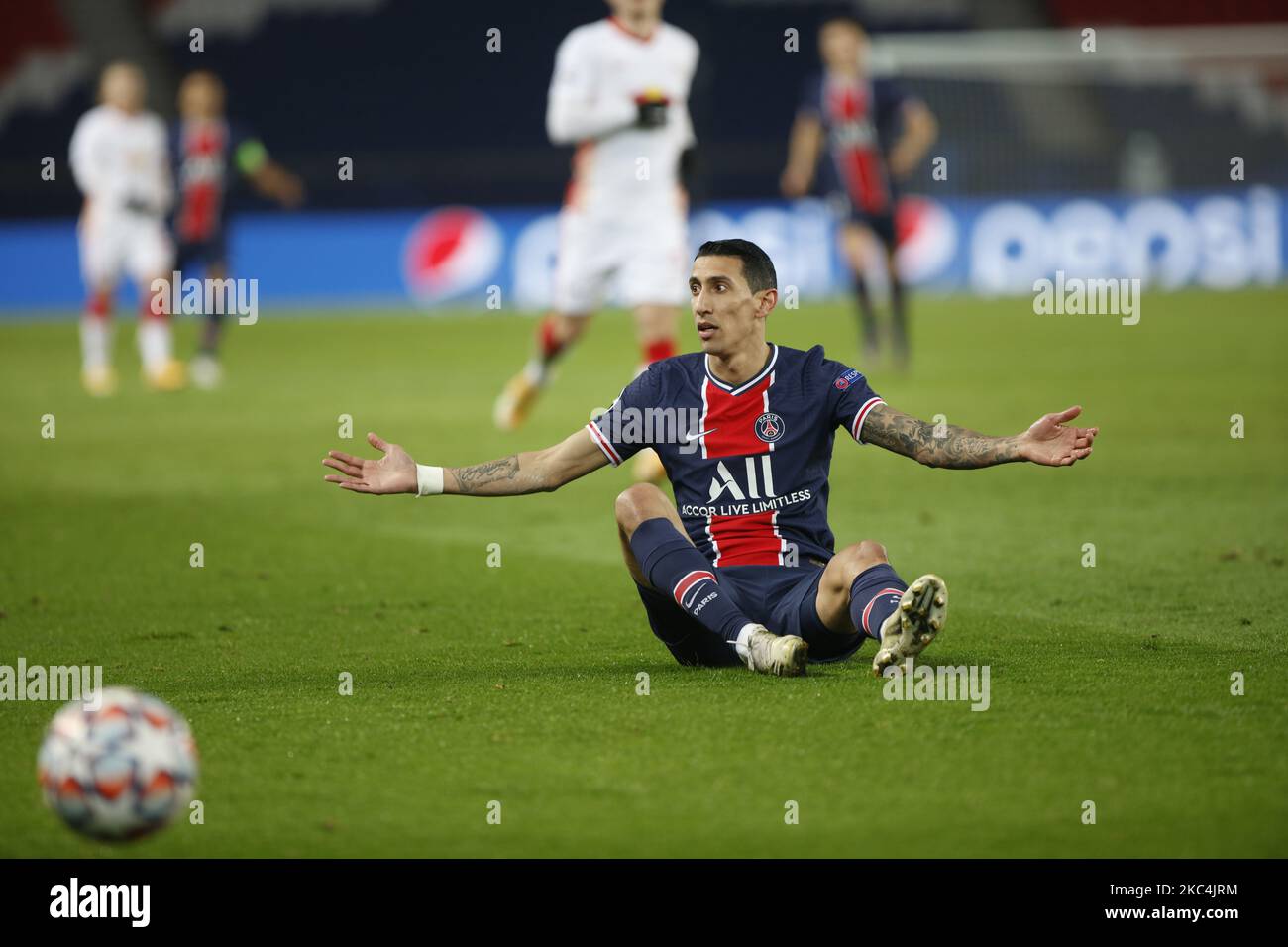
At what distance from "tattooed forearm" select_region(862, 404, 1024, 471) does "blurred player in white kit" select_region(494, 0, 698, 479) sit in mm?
5229

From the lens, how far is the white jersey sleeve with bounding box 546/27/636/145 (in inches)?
440

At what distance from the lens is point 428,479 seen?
5629mm

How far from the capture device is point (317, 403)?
50.1ft

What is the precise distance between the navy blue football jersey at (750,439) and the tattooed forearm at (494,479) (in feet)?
0.86

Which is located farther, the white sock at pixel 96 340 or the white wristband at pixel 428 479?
the white sock at pixel 96 340

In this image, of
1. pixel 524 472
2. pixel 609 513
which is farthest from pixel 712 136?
pixel 524 472

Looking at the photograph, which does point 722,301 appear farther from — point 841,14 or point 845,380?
point 841,14

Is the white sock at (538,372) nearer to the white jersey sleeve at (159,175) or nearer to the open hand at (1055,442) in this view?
the white jersey sleeve at (159,175)

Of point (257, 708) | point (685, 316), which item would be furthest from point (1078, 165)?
point (257, 708)

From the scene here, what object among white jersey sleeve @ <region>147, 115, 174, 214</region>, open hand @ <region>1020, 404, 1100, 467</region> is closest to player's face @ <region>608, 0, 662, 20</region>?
open hand @ <region>1020, 404, 1100, 467</region>

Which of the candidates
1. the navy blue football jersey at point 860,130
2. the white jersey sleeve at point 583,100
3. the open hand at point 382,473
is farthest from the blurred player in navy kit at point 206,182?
the open hand at point 382,473

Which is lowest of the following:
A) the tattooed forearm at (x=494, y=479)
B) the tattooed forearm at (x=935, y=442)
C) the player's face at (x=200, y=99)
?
the tattooed forearm at (x=494, y=479)

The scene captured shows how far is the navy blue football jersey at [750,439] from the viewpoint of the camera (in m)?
5.78
